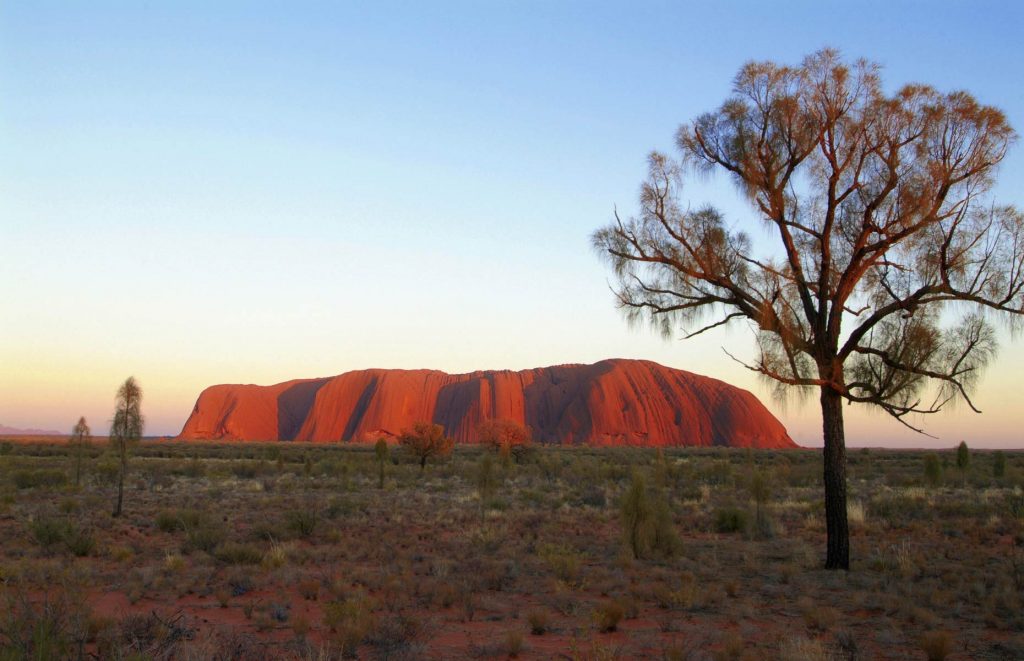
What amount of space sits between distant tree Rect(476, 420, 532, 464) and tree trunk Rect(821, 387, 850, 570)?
31.1m

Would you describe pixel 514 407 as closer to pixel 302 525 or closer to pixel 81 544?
pixel 302 525

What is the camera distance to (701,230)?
1180 cm

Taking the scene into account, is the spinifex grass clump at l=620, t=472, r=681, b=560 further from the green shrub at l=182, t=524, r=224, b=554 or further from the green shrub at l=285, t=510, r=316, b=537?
the green shrub at l=182, t=524, r=224, b=554

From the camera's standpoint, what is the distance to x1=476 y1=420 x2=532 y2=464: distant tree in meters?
43.0

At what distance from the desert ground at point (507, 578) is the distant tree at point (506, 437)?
64.7ft

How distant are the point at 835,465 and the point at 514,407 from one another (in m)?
90.8

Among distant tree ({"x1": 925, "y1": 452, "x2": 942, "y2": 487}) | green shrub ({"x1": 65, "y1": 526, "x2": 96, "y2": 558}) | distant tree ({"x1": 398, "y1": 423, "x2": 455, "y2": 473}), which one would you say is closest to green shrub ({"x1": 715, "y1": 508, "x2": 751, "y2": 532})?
green shrub ({"x1": 65, "y1": 526, "x2": 96, "y2": 558})

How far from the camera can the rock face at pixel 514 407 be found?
9225 centimetres

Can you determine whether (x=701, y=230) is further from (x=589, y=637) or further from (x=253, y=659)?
(x=253, y=659)

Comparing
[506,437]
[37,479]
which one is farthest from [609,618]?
[506,437]

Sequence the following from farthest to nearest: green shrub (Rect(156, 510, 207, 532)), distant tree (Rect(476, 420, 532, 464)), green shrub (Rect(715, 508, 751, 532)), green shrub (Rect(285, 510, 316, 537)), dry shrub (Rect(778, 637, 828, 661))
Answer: distant tree (Rect(476, 420, 532, 464)), green shrub (Rect(715, 508, 751, 532)), green shrub (Rect(156, 510, 207, 532)), green shrub (Rect(285, 510, 316, 537)), dry shrub (Rect(778, 637, 828, 661))

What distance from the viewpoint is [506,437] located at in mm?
42875

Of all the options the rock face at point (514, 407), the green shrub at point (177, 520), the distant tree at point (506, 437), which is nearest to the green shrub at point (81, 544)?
the green shrub at point (177, 520)

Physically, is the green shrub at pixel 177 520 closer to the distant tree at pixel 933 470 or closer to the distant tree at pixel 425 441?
the distant tree at pixel 425 441
